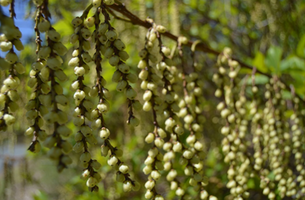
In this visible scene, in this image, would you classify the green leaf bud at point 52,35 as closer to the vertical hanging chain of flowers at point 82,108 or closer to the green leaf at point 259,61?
the vertical hanging chain of flowers at point 82,108

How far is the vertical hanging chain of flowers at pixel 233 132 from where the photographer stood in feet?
3.32

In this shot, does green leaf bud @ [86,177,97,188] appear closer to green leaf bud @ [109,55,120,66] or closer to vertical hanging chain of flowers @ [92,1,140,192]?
vertical hanging chain of flowers @ [92,1,140,192]

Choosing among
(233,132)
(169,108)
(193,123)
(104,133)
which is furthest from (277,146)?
(104,133)

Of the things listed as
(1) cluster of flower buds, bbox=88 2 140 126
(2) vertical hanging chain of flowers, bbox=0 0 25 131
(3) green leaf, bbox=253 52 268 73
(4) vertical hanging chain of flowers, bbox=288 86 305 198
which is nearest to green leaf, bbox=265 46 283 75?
(3) green leaf, bbox=253 52 268 73

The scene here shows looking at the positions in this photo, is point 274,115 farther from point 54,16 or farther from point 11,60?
point 54,16

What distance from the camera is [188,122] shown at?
0.90m

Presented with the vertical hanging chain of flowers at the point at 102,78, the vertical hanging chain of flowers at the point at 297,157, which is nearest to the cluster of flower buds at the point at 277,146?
the vertical hanging chain of flowers at the point at 297,157

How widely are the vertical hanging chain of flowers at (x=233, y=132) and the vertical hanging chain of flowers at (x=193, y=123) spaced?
138 millimetres

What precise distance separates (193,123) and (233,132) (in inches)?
8.1

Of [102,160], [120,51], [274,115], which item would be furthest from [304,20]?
[120,51]

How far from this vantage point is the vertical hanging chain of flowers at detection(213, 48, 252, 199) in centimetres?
101

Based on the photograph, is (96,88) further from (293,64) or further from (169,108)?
(293,64)

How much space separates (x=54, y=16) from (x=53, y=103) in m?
2.01

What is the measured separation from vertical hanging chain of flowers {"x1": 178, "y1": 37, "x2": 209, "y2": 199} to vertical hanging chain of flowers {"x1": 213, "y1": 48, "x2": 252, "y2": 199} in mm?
138
